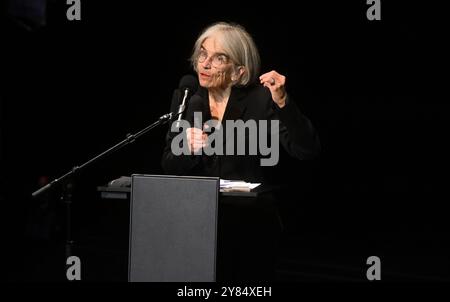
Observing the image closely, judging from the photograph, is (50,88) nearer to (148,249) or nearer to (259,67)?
(259,67)

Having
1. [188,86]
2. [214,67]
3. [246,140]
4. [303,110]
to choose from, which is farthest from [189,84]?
[303,110]

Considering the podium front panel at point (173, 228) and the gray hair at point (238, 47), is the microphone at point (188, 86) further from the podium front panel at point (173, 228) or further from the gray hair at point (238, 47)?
the podium front panel at point (173, 228)

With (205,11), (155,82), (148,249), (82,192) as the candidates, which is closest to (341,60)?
(205,11)

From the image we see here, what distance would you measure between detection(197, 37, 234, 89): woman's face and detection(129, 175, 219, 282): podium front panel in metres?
0.79

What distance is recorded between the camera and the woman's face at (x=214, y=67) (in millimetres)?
3305

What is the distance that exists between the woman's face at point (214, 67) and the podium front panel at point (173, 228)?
0.79 meters

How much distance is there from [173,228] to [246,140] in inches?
27.6

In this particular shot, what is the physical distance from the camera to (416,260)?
4.71 meters

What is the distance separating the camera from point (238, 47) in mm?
3355

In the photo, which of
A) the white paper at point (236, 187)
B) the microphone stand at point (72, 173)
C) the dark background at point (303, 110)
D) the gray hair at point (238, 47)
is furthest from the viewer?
the dark background at point (303, 110)

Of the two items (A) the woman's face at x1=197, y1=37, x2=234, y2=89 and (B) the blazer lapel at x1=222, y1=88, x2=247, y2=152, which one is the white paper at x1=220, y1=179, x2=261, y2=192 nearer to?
(B) the blazer lapel at x1=222, y1=88, x2=247, y2=152

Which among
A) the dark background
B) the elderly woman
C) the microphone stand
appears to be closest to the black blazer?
the elderly woman

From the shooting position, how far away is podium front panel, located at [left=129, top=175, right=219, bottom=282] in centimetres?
266

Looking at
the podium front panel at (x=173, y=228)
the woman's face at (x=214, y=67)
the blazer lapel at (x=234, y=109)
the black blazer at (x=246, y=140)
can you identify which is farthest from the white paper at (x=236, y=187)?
the woman's face at (x=214, y=67)
